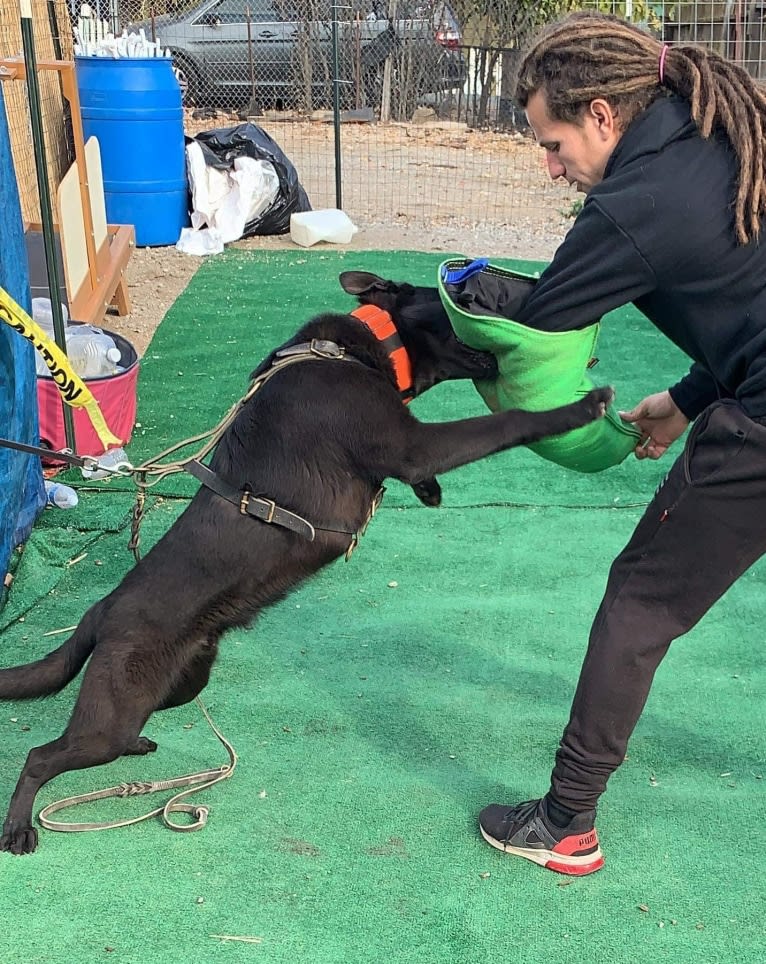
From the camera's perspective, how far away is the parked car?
13.1m

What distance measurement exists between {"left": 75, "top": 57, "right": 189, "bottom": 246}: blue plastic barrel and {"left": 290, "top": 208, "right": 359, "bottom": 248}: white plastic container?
1057mm

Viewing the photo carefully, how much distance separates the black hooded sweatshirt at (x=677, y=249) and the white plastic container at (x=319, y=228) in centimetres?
740

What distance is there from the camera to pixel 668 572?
225 cm

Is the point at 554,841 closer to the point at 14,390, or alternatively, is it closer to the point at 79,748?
the point at 79,748

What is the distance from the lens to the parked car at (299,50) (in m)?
13.1

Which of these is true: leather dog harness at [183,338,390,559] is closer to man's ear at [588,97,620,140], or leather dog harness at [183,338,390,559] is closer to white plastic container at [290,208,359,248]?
man's ear at [588,97,620,140]

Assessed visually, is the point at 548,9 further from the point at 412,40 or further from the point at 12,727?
the point at 12,727

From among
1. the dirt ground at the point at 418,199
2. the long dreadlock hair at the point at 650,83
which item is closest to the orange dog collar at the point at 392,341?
the long dreadlock hair at the point at 650,83

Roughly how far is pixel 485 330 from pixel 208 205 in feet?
24.4

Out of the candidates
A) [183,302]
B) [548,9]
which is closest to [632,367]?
[183,302]

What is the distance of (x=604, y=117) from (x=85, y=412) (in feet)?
11.0

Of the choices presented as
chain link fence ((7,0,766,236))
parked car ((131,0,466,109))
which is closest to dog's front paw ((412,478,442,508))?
chain link fence ((7,0,766,236))

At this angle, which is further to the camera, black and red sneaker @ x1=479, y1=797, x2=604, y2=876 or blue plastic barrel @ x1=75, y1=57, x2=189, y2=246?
blue plastic barrel @ x1=75, y1=57, x2=189, y2=246

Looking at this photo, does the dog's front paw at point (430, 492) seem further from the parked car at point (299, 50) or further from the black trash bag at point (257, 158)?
the parked car at point (299, 50)
